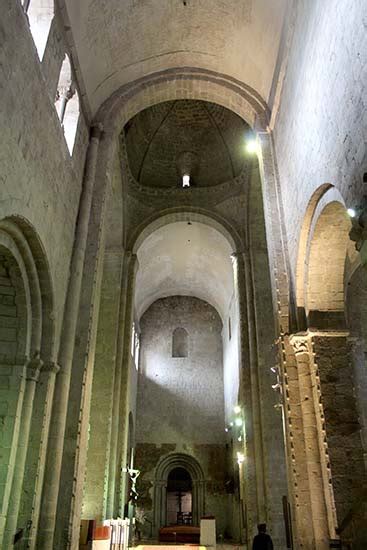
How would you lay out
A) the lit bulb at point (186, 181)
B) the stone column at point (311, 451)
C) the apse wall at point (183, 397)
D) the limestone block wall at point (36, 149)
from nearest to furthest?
1. the limestone block wall at point (36, 149)
2. the stone column at point (311, 451)
3. the lit bulb at point (186, 181)
4. the apse wall at point (183, 397)

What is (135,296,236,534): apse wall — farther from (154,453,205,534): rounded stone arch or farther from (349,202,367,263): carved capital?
(349,202,367,263): carved capital

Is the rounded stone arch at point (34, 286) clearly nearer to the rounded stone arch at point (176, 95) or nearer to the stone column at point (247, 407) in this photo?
the rounded stone arch at point (176, 95)

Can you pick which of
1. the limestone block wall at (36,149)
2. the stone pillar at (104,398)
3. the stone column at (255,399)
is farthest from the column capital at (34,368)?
the stone column at (255,399)

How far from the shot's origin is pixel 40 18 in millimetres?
7805

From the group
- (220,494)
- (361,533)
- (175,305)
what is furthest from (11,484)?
(175,305)

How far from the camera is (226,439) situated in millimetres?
21562

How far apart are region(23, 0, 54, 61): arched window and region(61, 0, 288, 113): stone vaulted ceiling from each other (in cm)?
71

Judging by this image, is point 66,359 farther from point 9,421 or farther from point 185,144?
point 185,144

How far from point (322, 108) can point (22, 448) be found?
21.3ft

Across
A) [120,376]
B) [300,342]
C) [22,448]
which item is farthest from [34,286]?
[120,376]

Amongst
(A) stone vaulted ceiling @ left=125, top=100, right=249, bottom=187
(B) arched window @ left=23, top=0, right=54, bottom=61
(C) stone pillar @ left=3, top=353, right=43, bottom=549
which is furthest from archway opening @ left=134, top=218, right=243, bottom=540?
(C) stone pillar @ left=3, top=353, right=43, bottom=549

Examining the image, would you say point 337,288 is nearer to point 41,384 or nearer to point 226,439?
point 41,384

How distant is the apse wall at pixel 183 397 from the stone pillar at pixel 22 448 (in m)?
15.5

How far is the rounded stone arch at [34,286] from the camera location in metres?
6.79
